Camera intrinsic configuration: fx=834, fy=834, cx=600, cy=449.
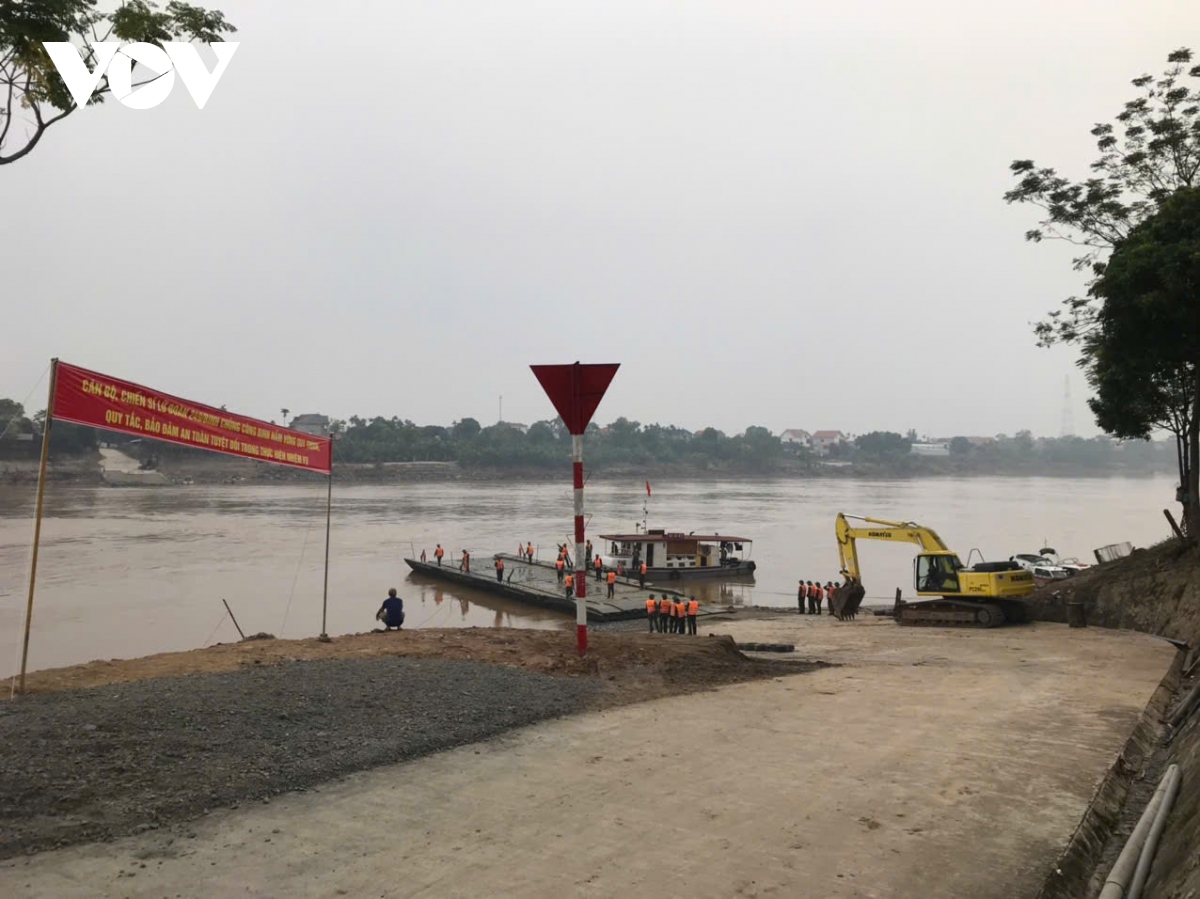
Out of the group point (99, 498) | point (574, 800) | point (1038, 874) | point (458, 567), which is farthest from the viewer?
point (99, 498)

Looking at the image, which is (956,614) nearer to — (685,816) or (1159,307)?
(1159,307)

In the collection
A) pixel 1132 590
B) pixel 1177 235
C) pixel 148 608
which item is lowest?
pixel 148 608

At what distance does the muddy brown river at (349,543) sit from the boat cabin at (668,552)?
1330 millimetres

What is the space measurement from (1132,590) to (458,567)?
83.9 ft

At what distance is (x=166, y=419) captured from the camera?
1093cm

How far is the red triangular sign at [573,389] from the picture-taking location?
11594 millimetres

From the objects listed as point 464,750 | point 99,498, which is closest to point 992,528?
point 464,750

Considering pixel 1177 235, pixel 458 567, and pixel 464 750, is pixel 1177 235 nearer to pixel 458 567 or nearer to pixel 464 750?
pixel 464 750

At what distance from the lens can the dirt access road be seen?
5211 mm

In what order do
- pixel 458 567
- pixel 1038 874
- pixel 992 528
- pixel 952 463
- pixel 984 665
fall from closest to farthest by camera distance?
pixel 1038 874
pixel 984 665
pixel 458 567
pixel 992 528
pixel 952 463

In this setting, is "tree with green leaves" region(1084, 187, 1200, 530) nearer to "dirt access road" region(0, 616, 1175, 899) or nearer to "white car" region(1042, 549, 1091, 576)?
"white car" region(1042, 549, 1091, 576)

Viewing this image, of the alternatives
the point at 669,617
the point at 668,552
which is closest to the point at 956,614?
the point at 669,617

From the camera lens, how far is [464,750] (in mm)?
7781

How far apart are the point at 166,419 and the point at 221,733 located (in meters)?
5.11
